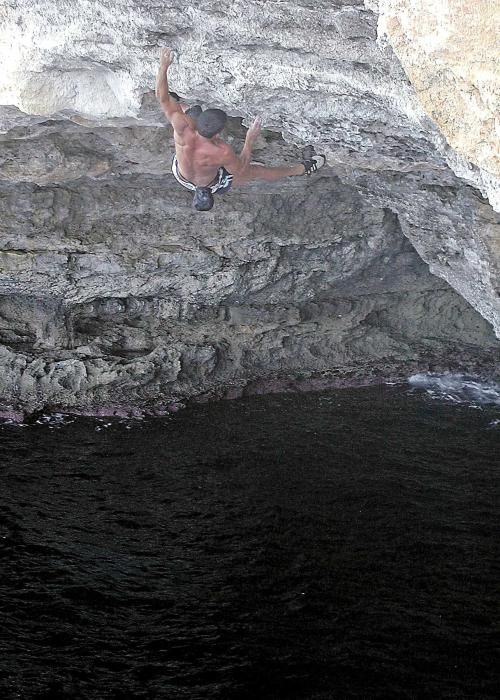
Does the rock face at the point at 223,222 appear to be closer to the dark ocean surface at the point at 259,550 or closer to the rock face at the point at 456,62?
the dark ocean surface at the point at 259,550

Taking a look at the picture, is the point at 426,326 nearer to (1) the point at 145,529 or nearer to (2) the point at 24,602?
(1) the point at 145,529

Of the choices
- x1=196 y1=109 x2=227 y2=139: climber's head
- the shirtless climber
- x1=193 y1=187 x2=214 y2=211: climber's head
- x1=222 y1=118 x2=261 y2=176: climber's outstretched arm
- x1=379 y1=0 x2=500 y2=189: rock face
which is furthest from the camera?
x1=193 y1=187 x2=214 y2=211: climber's head

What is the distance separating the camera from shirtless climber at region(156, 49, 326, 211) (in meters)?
6.86

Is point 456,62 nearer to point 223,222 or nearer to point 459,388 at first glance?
point 223,222

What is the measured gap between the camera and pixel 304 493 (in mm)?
9109

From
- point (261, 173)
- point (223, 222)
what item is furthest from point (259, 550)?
point (223, 222)

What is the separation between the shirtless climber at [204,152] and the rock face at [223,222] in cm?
35

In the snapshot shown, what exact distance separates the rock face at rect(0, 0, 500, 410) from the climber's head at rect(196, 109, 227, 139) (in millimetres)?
332

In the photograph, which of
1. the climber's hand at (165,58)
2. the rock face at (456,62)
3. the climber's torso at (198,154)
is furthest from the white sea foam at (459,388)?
the rock face at (456,62)

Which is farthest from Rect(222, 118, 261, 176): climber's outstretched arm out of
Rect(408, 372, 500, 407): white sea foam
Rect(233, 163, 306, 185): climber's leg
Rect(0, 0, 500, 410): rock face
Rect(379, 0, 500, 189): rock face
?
Rect(408, 372, 500, 407): white sea foam

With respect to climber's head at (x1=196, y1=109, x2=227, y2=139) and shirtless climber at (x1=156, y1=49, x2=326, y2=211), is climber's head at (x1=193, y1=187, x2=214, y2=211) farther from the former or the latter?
climber's head at (x1=196, y1=109, x2=227, y2=139)

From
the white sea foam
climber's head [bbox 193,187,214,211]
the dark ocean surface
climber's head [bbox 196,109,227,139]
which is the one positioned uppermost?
climber's head [bbox 196,109,227,139]

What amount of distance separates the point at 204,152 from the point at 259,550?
4007 mm

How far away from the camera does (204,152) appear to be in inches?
288
